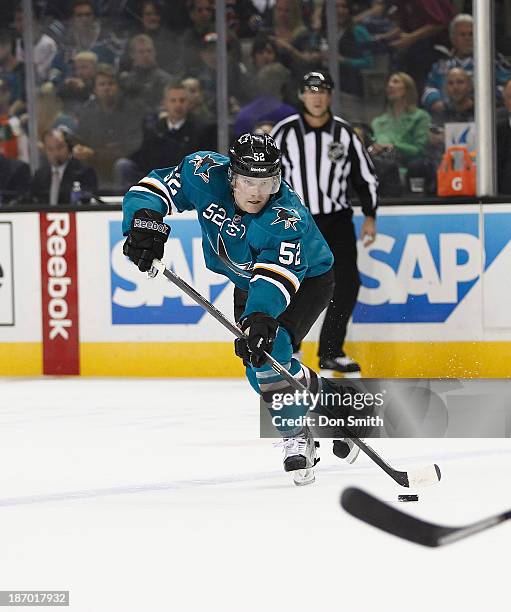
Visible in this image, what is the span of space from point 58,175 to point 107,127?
364 mm

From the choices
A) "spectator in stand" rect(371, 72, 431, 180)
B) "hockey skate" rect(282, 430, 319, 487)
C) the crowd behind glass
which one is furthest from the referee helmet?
"spectator in stand" rect(371, 72, 431, 180)

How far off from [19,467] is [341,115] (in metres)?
2.83

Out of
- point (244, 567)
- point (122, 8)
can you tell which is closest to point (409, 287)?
point (122, 8)

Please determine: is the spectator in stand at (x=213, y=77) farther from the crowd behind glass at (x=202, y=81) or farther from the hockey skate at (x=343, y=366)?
the hockey skate at (x=343, y=366)

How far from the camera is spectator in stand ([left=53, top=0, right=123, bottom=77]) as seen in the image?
21.6 feet

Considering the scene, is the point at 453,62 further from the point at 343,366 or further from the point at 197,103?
the point at 343,366

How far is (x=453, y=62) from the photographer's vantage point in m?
6.02

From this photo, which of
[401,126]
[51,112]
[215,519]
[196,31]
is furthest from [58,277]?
[215,519]

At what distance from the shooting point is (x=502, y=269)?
5.54 m

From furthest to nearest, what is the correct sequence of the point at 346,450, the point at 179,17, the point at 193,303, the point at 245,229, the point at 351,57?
the point at 179,17
the point at 351,57
the point at 193,303
the point at 346,450
the point at 245,229

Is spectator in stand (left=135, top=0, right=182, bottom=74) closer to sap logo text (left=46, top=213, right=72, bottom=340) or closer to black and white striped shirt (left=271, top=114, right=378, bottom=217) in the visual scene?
sap logo text (left=46, top=213, right=72, bottom=340)

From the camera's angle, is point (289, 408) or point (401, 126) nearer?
point (289, 408)

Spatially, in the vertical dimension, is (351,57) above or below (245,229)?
above

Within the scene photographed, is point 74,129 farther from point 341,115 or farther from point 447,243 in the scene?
point 447,243
